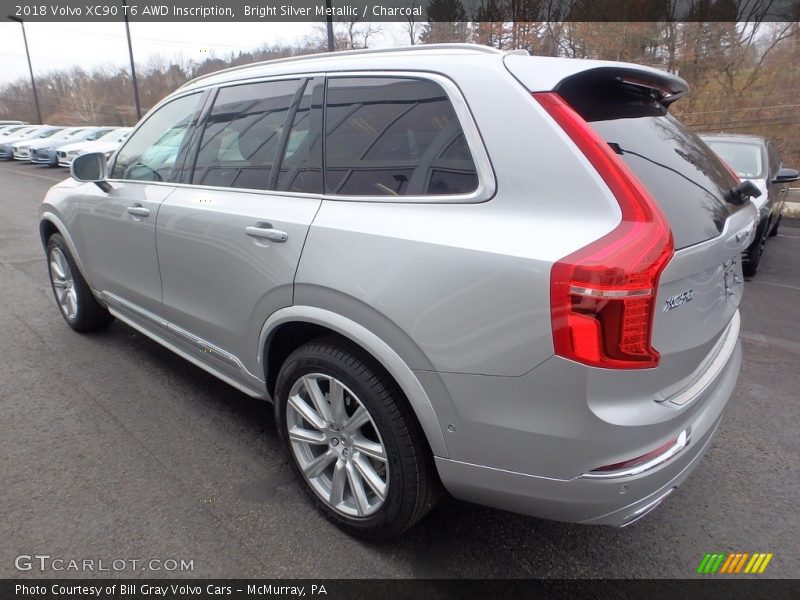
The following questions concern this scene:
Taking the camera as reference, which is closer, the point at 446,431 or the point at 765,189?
the point at 446,431

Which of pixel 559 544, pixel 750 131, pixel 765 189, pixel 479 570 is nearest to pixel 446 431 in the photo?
pixel 479 570

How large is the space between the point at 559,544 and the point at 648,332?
1130 millimetres

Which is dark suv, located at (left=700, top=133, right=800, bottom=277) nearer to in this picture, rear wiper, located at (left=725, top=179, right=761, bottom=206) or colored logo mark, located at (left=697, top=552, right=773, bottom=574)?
rear wiper, located at (left=725, top=179, right=761, bottom=206)

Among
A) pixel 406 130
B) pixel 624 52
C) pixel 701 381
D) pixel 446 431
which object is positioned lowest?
pixel 446 431

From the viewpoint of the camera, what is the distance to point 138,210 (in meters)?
3.14

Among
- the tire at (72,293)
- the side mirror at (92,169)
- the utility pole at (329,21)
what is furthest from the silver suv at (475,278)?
the utility pole at (329,21)

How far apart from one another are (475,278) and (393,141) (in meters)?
0.71

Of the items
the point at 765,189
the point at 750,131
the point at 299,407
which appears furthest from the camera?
the point at 750,131

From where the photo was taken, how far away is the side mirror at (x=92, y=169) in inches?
141

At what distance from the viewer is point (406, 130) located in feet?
6.57

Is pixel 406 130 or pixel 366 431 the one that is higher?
pixel 406 130

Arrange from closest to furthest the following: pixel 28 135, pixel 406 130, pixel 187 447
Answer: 1. pixel 406 130
2. pixel 187 447
3. pixel 28 135

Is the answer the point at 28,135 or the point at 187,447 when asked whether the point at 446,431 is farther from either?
the point at 28,135

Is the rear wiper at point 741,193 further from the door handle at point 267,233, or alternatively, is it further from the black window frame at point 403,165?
the door handle at point 267,233
